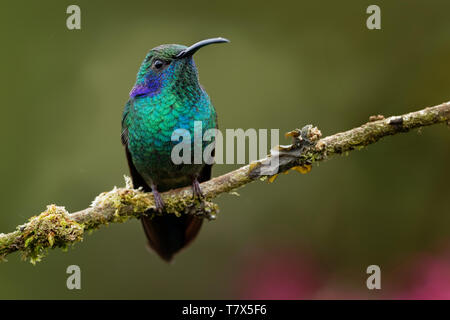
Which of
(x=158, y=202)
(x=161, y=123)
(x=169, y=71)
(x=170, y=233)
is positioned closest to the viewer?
(x=158, y=202)

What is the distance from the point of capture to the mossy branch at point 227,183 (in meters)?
3.41

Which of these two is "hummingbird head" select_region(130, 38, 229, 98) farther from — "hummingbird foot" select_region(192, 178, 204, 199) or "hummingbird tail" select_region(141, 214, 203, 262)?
"hummingbird tail" select_region(141, 214, 203, 262)

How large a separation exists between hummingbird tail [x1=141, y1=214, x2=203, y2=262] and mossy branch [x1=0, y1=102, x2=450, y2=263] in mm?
721

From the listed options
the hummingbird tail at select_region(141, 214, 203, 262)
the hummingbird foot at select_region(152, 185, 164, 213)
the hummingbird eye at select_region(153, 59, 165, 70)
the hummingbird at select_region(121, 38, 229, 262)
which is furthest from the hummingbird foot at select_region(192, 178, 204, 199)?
the hummingbird eye at select_region(153, 59, 165, 70)

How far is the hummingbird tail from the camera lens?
15.4 feet

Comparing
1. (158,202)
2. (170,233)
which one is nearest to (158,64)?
(158,202)

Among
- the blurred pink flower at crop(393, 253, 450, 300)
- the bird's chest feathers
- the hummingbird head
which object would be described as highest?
the hummingbird head

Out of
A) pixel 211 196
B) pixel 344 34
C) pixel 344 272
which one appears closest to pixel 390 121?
pixel 211 196

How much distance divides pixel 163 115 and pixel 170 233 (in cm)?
108

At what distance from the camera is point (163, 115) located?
4.22 meters

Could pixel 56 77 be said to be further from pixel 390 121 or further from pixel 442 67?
pixel 390 121

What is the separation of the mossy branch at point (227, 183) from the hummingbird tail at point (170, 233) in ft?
2.37

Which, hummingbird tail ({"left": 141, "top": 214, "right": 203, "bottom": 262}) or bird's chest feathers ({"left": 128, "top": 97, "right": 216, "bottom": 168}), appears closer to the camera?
bird's chest feathers ({"left": 128, "top": 97, "right": 216, "bottom": 168})

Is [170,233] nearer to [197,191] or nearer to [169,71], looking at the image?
[197,191]
